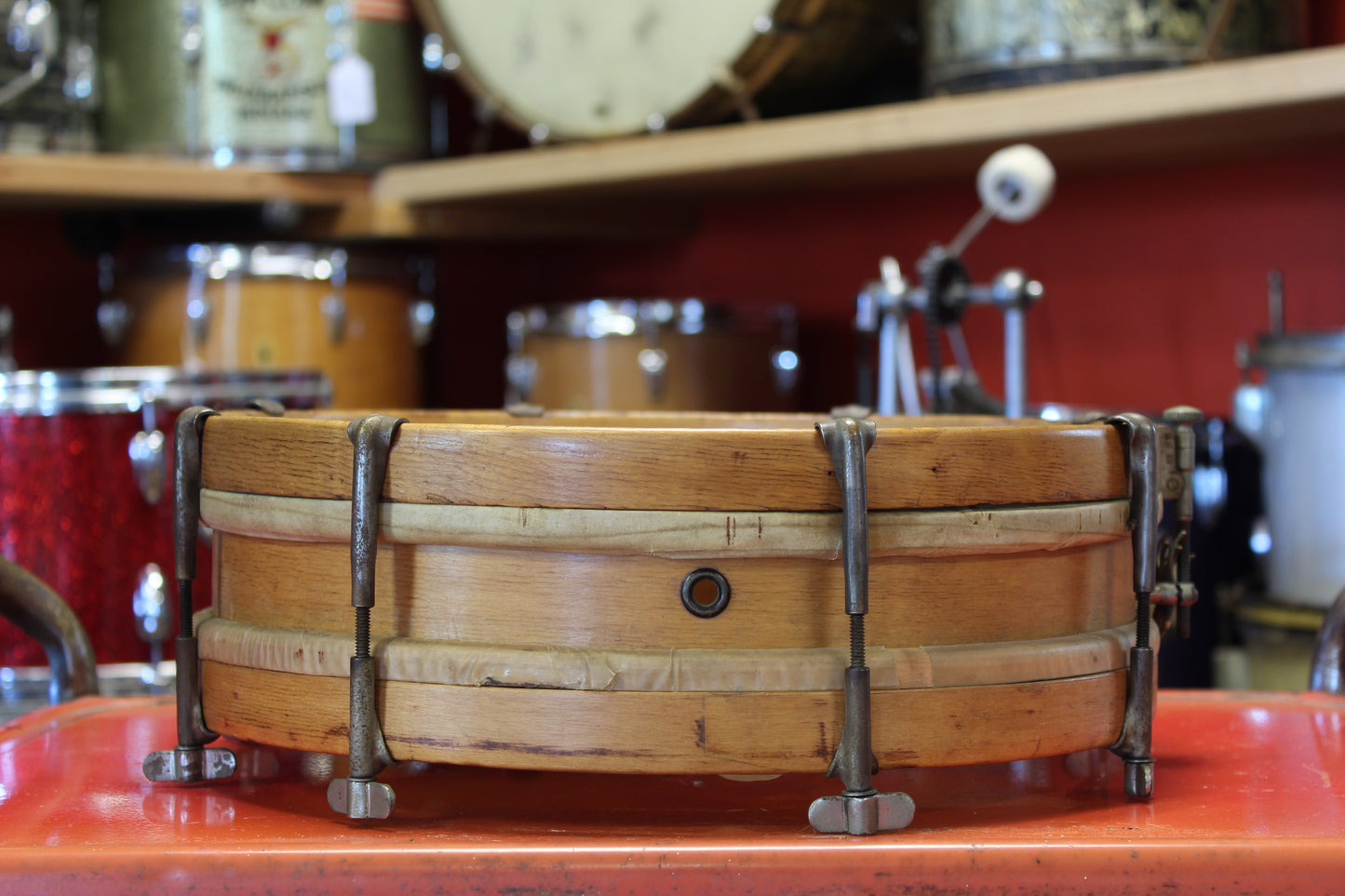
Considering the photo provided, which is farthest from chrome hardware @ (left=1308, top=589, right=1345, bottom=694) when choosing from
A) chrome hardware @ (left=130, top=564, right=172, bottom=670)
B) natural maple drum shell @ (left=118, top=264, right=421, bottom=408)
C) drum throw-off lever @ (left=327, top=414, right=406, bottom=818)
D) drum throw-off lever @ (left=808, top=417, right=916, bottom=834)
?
natural maple drum shell @ (left=118, top=264, right=421, bottom=408)

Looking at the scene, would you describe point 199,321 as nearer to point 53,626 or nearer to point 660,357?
point 660,357

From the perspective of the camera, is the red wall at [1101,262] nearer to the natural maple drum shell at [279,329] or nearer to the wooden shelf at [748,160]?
the wooden shelf at [748,160]

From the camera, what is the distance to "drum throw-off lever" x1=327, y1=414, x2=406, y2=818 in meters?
0.75

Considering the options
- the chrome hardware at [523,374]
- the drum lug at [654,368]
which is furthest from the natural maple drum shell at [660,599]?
the chrome hardware at [523,374]

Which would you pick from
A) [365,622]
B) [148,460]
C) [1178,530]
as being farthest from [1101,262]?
[365,622]

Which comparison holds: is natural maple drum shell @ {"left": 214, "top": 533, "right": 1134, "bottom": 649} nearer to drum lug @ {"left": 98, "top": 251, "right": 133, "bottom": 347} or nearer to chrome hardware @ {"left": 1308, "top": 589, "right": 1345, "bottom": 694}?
chrome hardware @ {"left": 1308, "top": 589, "right": 1345, "bottom": 694}

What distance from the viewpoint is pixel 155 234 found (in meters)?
3.29

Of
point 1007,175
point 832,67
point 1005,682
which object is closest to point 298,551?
point 1005,682

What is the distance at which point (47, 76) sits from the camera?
2.61m

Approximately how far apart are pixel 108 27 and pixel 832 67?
55.4 inches

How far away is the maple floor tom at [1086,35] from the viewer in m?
1.82

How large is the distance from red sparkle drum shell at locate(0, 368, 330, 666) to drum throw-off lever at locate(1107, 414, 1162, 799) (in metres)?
1.45

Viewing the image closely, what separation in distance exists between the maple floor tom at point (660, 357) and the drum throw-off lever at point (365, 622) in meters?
1.80

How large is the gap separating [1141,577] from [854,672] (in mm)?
194
